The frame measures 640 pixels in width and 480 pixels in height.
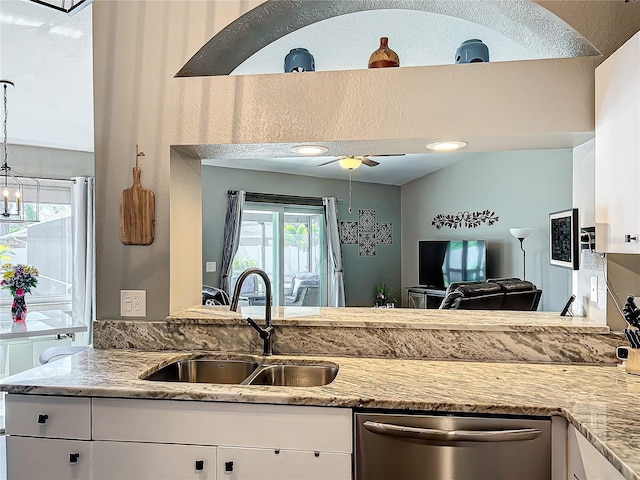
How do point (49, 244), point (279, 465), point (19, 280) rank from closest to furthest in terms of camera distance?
point (279, 465), point (19, 280), point (49, 244)

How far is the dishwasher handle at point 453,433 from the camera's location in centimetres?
139

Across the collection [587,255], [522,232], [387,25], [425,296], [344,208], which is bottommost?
[425,296]

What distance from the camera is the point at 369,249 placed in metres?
7.73

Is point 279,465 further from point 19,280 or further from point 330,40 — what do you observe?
point 19,280

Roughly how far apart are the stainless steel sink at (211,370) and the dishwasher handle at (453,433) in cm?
73

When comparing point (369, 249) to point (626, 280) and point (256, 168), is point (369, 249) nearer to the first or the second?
point (256, 168)

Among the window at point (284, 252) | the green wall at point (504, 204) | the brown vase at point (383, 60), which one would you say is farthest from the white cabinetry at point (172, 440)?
the window at point (284, 252)

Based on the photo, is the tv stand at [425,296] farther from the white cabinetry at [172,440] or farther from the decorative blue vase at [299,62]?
the white cabinetry at [172,440]

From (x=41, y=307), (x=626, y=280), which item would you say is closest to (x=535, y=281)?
(x=626, y=280)

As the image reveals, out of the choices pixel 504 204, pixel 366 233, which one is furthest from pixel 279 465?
pixel 366 233

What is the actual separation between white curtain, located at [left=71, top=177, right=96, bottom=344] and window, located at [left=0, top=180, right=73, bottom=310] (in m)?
0.09

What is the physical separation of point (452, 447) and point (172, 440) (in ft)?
3.09

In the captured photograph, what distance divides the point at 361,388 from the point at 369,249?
6.20 m

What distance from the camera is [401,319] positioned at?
6.81 feet
